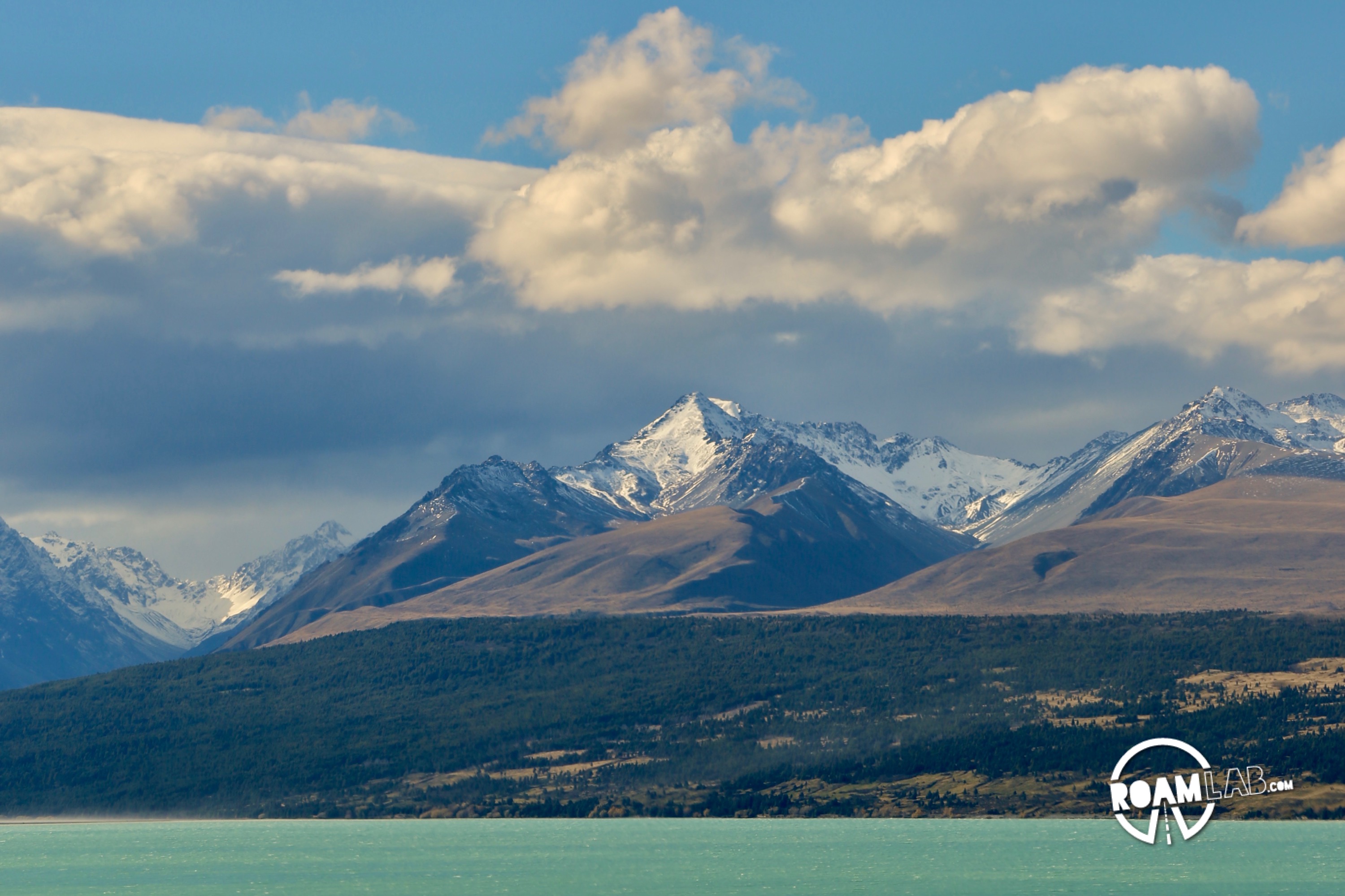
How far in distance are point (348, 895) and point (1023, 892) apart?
78.4 m

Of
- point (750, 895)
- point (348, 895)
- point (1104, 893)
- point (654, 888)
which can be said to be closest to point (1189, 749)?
point (1104, 893)

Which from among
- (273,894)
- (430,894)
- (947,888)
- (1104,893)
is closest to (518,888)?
(430,894)

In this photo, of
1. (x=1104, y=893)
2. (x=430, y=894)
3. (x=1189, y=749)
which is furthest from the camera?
(x=430, y=894)

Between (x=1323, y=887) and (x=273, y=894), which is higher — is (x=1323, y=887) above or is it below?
below

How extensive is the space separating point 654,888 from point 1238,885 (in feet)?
221

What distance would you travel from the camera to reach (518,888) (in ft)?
655

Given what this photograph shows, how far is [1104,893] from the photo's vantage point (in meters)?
183

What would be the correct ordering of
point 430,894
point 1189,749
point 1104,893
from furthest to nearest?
point 430,894
point 1104,893
point 1189,749

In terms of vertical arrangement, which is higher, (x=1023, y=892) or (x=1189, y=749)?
(x=1189, y=749)

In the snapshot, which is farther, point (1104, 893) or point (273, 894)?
point (273, 894)

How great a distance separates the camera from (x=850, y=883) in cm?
19888

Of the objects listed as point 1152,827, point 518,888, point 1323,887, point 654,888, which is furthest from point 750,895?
point 1323,887

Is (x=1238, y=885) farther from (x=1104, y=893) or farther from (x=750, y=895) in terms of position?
(x=750, y=895)

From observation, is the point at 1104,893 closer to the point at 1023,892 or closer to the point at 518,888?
the point at 1023,892
